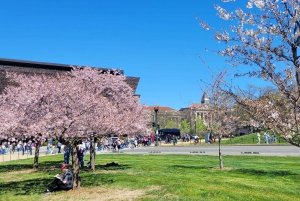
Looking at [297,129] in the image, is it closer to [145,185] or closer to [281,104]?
[281,104]

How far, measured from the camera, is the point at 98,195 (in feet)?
38.7

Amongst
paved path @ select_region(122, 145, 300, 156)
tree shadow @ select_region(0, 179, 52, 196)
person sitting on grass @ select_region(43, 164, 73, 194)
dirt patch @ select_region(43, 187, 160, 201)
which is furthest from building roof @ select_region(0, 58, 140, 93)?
dirt patch @ select_region(43, 187, 160, 201)

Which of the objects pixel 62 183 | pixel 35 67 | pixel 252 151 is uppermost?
pixel 35 67

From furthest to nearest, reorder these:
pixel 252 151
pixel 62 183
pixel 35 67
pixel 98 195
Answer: pixel 35 67, pixel 252 151, pixel 62 183, pixel 98 195

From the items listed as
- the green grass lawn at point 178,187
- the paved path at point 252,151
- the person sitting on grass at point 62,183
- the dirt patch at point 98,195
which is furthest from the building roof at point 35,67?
the dirt patch at point 98,195

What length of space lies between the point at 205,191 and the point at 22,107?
777 cm

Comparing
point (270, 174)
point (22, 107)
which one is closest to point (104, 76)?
point (22, 107)

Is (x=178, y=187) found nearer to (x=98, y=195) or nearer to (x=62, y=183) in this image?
(x=98, y=195)

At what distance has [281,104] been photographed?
7.53 metres

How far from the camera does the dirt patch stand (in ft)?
36.9

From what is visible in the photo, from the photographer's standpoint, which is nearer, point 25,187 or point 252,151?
point 25,187

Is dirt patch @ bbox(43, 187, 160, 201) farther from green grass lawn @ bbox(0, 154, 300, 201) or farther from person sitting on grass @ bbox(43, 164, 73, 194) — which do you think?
person sitting on grass @ bbox(43, 164, 73, 194)

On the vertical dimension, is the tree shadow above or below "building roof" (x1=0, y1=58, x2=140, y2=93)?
below

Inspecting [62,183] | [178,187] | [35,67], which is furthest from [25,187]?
[35,67]
